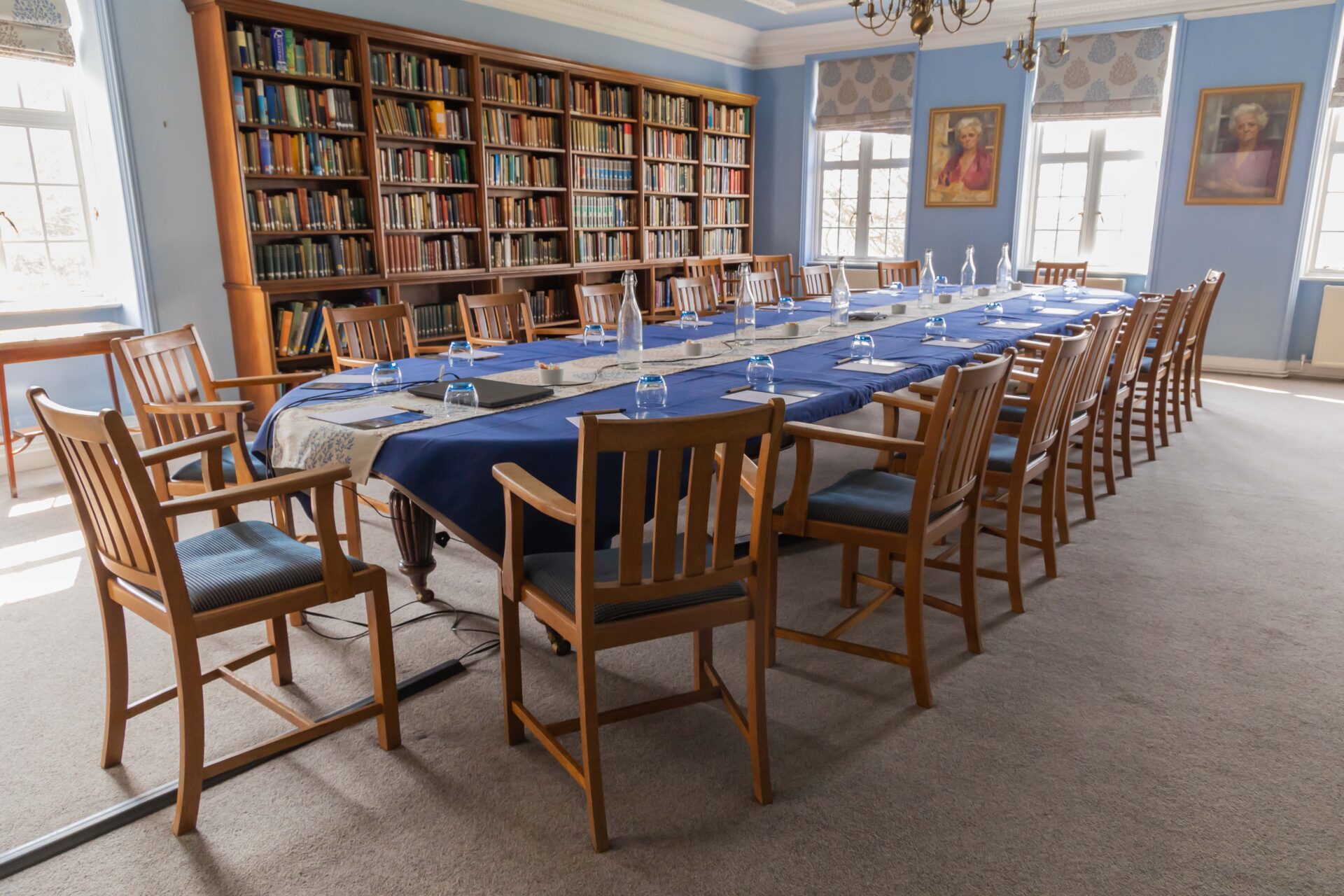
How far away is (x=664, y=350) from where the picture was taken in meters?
3.40

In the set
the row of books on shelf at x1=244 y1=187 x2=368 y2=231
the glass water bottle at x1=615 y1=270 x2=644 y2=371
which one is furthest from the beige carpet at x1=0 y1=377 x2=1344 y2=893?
the row of books on shelf at x1=244 y1=187 x2=368 y2=231

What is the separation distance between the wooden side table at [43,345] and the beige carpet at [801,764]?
1.49m

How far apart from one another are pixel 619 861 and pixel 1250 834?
1.29 metres

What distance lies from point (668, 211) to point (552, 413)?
5.54 m

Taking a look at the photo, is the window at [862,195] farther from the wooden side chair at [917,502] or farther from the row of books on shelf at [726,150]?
the wooden side chair at [917,502]

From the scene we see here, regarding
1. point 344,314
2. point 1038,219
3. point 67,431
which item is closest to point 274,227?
point 344,314

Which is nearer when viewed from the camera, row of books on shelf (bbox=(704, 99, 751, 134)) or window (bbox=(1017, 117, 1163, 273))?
window (bbox=(1017, 117, 1163, 273))

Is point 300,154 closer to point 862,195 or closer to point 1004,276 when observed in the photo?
point 1004,276

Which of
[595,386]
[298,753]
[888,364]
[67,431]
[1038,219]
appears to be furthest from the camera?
[1038,219]

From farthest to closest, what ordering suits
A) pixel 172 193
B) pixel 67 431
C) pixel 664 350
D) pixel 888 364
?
pixel 172 193, pixel 664 350, pixel 888 364, pixel 67 431

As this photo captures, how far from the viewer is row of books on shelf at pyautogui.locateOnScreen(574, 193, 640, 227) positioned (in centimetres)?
656

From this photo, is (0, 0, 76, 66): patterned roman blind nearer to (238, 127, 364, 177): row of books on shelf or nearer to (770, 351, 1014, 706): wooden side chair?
(238, 127, 364, 177): row of books on shelf

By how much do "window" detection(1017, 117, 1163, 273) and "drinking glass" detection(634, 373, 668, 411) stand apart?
6.27 m

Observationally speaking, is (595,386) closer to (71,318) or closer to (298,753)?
(298,753)
